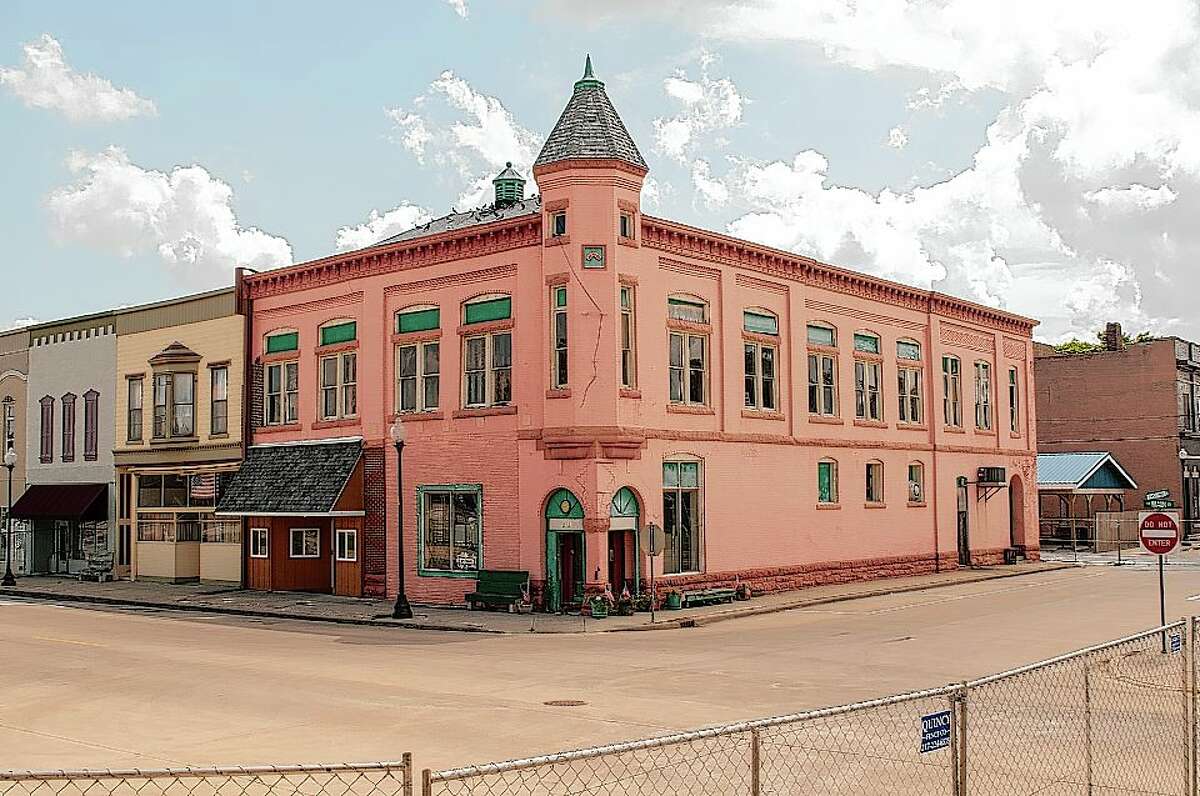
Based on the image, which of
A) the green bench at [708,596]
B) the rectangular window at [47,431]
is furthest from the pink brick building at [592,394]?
the rectangular window at [47,431]

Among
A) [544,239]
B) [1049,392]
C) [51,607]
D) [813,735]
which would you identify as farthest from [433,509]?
[1049,392]

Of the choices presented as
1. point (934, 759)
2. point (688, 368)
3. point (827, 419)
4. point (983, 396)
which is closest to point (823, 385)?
point (827, 419)

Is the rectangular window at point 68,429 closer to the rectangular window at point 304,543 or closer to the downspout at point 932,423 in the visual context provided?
the rectangular window at point 304,543

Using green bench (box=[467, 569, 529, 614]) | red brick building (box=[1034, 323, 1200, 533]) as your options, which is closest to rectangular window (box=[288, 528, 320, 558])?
green bench (box=[467, 569, 529, 614])

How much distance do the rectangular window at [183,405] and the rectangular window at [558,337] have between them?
1546 centimetres

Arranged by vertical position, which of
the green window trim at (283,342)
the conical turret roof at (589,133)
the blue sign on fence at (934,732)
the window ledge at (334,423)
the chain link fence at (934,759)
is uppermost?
the conical turret roof at (589,133)

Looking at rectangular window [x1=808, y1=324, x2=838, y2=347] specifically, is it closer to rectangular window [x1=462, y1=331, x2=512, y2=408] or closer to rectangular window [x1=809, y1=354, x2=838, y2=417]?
rectangular window [x1=809, y1=354, x2=838, y2=417]

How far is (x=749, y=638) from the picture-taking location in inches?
1017

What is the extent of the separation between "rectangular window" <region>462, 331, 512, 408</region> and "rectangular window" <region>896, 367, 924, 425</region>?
1624 cm

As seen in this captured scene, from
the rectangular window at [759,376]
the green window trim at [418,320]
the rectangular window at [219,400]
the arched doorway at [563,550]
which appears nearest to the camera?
Result: the arched doorway at [563,550]

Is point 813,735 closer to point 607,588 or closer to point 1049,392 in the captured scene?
point 607,588

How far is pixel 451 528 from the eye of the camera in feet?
112

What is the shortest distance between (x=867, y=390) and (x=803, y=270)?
559cm

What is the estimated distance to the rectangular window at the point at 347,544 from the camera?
36406mm
